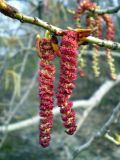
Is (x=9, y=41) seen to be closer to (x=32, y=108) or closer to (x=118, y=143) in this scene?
(x=118, y=143)

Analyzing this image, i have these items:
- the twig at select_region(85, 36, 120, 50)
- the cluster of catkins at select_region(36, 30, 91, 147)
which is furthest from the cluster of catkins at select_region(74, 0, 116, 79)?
the cluster of catkins at select_region(36, 30, 91, 147)

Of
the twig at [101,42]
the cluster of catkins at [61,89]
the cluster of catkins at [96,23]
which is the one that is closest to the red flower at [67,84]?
the cluster of catkins at [61,89]

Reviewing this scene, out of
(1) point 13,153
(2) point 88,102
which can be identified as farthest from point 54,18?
(1) point 13,153

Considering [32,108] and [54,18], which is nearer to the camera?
[54,18]

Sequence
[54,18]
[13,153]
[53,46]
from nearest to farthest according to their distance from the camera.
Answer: [53,46]
[54,18]
[13,153]

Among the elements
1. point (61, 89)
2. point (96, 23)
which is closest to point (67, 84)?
point (61, 89)

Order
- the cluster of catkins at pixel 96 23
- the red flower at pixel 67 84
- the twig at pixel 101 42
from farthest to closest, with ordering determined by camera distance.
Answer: the cluster of catkins at pixel 96 23 < the twig at pixel 101 42 < the red flower at pixel 67 84

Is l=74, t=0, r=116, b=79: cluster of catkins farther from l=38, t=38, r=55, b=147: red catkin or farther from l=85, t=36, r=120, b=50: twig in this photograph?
l=38, t=38, r=55, b=147: red catkin

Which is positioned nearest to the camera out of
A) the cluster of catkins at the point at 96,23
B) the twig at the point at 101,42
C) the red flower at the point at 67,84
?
Result: the red flower at the point at 67,84

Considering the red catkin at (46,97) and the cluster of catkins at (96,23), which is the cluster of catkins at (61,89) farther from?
the cluster of catkins at (96,23)
